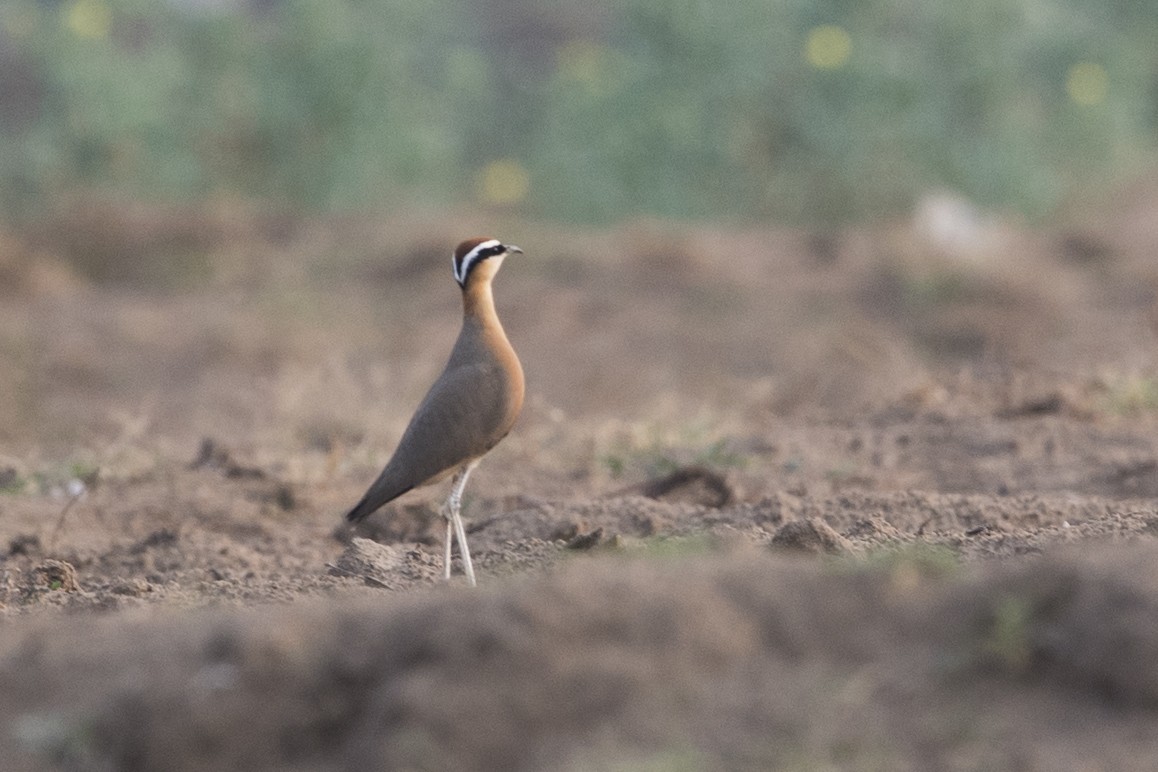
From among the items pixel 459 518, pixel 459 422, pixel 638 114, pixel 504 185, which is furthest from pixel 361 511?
pixel 504 185

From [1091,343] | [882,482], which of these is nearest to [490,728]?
[882,482]

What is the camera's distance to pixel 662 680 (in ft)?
11.0

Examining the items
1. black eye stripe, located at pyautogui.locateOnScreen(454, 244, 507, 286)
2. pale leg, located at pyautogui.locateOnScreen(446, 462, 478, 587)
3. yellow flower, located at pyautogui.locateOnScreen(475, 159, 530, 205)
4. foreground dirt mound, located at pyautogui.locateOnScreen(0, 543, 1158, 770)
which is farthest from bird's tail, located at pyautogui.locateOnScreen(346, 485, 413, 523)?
yellow flower, located at pyautogui.locateOnScreen(475, 159, 530, 205)

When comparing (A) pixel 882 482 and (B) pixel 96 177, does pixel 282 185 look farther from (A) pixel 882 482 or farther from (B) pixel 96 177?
(A) pixel 882 482

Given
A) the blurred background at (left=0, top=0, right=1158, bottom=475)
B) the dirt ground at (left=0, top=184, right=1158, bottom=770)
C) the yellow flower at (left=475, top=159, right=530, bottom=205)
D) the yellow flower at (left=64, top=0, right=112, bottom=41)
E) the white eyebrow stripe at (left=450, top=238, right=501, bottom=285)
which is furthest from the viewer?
the yellow flower at (left=475, top=159, right=530, bottom=205)

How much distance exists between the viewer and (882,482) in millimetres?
7645

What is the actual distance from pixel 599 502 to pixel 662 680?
133 inches

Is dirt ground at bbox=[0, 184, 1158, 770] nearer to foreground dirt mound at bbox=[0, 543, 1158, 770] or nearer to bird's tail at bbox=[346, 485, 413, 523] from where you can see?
foreground dirt mound at bbox=[0, 543, 1158, 770]

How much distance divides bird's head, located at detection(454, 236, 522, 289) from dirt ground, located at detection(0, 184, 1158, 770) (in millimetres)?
959

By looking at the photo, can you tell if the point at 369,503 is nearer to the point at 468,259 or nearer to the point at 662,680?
the point at 468,259

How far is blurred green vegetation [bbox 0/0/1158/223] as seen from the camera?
50.4 ft

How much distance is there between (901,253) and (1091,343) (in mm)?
→ 2412

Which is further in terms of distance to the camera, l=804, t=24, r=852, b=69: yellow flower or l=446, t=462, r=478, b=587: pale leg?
l=804, t=24, r=852, b=69: yellow flower

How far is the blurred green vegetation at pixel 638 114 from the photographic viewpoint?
15.4 m
